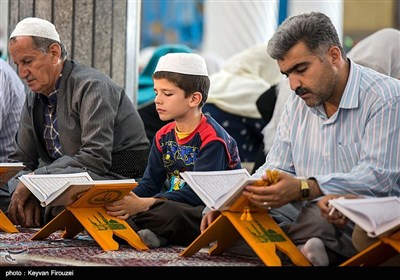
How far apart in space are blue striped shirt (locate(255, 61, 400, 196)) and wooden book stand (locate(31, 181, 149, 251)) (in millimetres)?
686

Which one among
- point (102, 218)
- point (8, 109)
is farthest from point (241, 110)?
point (102, 218)

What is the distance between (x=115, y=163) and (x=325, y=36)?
185cm

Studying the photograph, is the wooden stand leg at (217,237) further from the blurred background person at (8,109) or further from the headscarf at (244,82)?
the headscarf at (244,82)

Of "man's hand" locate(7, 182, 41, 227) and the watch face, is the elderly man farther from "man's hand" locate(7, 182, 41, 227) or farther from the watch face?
the watch face

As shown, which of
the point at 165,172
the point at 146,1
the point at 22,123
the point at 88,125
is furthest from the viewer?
the point at 146,1

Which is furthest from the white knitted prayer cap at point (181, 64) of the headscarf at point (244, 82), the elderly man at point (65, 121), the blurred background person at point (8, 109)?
the headscarf at point (244, 82)

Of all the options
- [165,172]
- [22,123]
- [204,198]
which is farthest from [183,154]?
[22,123]

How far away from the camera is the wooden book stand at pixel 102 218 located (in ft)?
15.0

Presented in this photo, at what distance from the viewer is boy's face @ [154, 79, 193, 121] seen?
5.02 metres

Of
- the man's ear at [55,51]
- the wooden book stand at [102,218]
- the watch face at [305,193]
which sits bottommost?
the wooden book stand at [102,218]

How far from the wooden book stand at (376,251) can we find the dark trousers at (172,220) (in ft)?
4.01

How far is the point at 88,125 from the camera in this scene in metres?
5.48

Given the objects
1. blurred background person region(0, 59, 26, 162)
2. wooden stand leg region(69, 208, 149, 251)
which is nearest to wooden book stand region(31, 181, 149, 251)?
wooden stand leg region(69, 208, 149, 251)

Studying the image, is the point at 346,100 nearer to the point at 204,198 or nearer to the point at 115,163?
the point at 204,198
